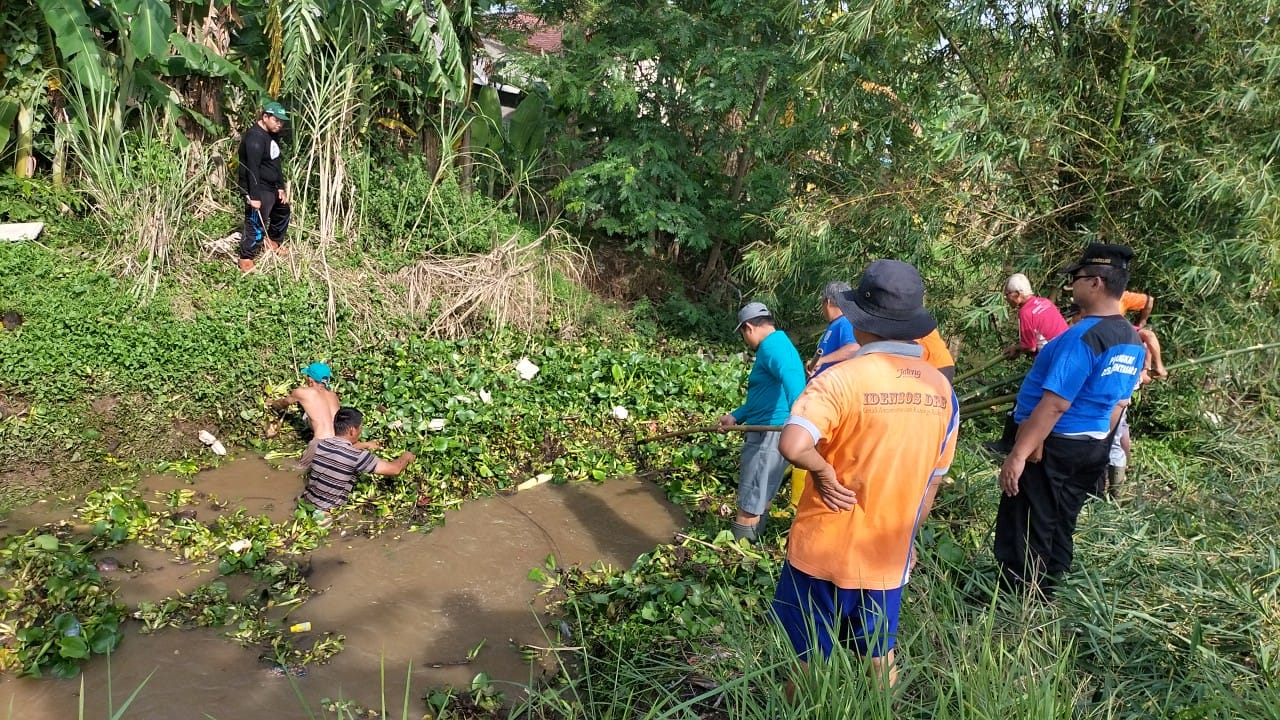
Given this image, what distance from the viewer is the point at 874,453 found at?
9.37ft

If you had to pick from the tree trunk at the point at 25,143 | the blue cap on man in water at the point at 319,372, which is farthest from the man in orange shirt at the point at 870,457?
the tree trunk at the point at 25,143

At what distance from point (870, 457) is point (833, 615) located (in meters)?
0.61

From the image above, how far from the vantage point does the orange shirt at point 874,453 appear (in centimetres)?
282

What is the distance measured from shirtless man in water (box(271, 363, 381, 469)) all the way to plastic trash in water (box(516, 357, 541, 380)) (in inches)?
62.6

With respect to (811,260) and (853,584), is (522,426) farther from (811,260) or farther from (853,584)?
(853,584)

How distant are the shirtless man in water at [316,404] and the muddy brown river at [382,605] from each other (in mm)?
453

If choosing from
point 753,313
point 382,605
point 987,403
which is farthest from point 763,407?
point 382,605

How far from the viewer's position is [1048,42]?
23.9 ft

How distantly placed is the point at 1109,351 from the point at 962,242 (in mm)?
3982

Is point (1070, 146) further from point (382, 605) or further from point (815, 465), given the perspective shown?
point (382, 605)

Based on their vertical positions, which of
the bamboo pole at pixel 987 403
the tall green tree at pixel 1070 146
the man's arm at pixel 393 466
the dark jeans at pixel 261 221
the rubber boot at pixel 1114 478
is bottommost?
the man's arm at pixel 393 466

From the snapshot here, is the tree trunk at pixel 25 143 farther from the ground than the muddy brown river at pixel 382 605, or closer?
farther from the ground

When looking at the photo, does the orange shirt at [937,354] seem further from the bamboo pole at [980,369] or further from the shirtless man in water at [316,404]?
the shirtless man in water at [316,404]

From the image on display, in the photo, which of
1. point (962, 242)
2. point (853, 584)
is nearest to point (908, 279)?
point (853, 584)
